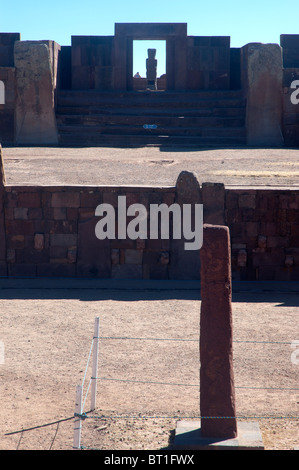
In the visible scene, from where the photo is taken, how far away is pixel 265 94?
19.1m

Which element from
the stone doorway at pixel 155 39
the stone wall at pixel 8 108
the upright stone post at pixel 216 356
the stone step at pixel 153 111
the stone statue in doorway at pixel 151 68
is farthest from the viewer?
the stone statue in doorway at pixel 151 68

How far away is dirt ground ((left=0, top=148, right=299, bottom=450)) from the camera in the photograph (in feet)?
20.5

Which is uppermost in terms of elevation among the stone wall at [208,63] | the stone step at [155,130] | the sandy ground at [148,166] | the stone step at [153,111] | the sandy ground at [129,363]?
the stone wall at [208,63]

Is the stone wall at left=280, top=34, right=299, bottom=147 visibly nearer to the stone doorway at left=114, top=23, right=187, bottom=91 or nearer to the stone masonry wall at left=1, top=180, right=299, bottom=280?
the stone doorway at left=114, top=23, right=187, bottom=91

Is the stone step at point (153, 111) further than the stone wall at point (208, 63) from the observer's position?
No

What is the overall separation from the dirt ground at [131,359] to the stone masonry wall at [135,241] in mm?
519

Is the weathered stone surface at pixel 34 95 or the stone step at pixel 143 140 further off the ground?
the weathered stone surface at pixel 34 95

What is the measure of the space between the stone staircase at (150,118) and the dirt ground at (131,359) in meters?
4.68

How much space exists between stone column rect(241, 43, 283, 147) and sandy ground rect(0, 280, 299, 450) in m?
8.35

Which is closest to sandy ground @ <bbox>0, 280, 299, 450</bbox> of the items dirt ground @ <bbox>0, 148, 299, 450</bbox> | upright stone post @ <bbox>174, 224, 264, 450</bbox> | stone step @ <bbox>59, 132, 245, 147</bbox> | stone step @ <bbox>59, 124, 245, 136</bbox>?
dirt ground @ <bbox>0, 148, 299, 450</bbox>

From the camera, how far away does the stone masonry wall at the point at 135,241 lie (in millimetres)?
12133

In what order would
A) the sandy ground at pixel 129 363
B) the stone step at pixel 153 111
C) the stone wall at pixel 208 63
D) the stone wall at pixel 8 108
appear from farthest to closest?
the stone wall at pixel 208 63 < the stone step at pixel 153 111 < the stone wall at pixel 8 108 < the sandy ground at pixel 129 363

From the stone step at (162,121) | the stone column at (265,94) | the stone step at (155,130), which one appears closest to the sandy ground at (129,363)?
the stone step at (155,130)

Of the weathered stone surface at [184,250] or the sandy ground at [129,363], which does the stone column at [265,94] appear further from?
the sandy ground at [129,363]
